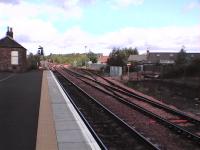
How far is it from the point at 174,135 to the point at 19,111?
5.42 meters

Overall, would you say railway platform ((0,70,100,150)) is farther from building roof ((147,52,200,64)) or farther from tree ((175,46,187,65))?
building roof ((147,52,200,64))

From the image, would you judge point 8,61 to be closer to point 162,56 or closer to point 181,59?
point 181,59

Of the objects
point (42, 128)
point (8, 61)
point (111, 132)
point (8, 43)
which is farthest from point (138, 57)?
point (42, 128)

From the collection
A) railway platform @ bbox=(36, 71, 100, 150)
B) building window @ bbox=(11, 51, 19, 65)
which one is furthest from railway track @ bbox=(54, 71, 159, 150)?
building window @ bbox=(11, 51, 19, 65)

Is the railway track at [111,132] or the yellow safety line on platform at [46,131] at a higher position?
the yellow safety line on platform at [46,131]

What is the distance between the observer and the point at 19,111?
627 inches

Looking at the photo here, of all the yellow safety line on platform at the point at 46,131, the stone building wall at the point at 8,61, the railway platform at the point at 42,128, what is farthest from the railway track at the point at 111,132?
the stone building wall at the point at 8,61

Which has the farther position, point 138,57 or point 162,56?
point 138,57

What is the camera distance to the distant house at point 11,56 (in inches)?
2864

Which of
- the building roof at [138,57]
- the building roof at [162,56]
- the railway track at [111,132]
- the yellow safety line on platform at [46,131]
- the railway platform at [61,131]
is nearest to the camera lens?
the yellow safety line on platform at [46,131]

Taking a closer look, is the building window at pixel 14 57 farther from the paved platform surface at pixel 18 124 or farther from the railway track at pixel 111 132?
the railway track at pixel 111 132

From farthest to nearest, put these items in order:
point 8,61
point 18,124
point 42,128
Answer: point 8,61 < point 18,124 < point 42,128

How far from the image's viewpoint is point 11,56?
241 ft

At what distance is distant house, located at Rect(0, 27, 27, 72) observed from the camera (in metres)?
72.8
